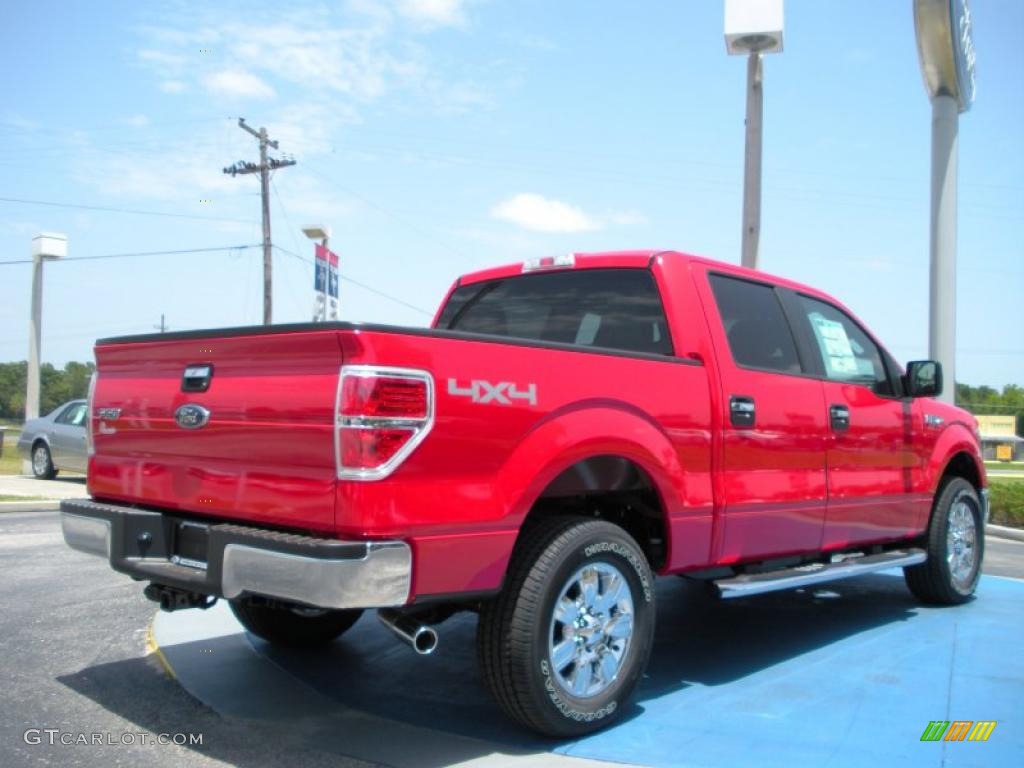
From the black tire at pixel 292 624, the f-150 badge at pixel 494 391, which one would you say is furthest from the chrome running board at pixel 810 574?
the black tire at pixel 292 624

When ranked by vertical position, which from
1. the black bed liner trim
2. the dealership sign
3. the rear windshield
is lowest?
the black bed liner trim

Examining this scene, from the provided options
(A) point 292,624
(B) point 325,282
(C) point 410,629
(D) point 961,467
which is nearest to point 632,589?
(C) point 410,629

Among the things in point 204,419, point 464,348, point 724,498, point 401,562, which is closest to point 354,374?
point 464,348

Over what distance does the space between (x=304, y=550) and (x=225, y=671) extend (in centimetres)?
195

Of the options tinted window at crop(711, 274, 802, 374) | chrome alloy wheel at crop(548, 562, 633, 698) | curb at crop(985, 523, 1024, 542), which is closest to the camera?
chrome alloy wheel at crop(548, 562, 633, 698)

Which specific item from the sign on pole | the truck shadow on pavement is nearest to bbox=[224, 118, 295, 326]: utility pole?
the sign on pole

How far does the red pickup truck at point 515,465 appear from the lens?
310 centimetres

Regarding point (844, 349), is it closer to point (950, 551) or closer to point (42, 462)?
point (950, 551)

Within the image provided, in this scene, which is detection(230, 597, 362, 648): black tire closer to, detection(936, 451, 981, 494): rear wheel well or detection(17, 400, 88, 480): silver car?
detection(936, 451, 981, 494): rear wheel well

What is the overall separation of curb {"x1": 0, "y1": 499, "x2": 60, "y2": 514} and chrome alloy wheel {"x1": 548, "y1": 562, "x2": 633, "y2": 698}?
10.1m

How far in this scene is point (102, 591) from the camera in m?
6.57

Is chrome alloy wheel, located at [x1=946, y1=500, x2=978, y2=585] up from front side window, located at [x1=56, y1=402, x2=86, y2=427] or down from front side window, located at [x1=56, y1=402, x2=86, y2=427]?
down

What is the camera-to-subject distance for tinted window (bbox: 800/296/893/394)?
5.46m

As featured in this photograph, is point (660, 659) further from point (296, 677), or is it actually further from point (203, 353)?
point (203, 353)
